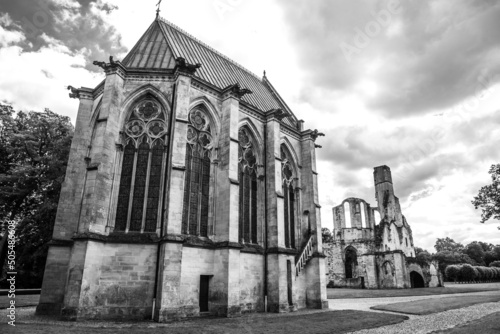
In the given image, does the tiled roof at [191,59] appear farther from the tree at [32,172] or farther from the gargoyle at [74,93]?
the tree at [32,172]

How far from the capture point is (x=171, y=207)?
1273 centimetres

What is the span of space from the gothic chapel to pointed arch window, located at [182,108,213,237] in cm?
5

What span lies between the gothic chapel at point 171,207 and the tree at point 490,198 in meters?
13.6

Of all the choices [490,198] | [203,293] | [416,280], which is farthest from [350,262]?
[203,293]

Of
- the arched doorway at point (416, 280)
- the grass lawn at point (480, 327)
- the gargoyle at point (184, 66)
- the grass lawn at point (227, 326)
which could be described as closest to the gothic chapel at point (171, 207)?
the gargoyle at point (184, 66)

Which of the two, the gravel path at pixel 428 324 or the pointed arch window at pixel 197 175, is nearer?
the gravel path at pixel 428 324

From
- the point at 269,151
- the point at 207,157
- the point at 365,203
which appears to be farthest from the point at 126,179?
the point at 365,203

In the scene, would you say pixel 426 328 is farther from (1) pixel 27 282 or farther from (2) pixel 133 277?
(1) pixel 27 282

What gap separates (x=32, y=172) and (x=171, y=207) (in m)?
13.6

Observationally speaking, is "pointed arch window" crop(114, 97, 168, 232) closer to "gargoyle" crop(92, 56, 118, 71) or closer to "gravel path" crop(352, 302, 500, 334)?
"gargoyle" crop(92, 56, 118, 71)

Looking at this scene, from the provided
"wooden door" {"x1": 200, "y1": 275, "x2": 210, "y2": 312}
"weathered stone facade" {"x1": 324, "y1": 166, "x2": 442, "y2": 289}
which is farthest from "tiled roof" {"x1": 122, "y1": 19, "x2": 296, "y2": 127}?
"weathered stone facade" {"x1": 324, "y1": 166, "x2": 442, "y2": 289}

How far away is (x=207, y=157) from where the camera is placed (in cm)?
1609

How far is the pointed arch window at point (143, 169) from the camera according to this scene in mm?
13531

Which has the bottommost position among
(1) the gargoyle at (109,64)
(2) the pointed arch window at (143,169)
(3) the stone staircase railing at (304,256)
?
(3) the stone staircase railing at (304,256)
